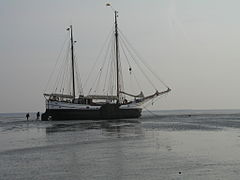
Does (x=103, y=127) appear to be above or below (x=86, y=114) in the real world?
below

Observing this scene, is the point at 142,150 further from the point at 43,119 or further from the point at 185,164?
the point at 43,119

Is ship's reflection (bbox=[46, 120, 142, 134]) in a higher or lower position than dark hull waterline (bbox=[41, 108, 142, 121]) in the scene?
lower

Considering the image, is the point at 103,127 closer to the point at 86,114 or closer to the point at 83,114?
the point at 83,114

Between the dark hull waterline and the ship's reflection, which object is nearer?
the ship's reflection

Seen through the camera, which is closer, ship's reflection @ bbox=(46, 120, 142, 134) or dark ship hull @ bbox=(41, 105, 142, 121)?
ship's reflection @ bbox=(46, 120, 142, 134)

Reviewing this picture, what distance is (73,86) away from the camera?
78438 millimetres

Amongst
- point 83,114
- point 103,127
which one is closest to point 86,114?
point 83,114

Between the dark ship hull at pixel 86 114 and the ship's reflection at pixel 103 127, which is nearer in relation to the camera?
the ship's reflection at pixel 103 127

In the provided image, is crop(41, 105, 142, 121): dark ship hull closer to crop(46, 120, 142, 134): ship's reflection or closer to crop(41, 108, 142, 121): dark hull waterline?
crop(41, 108, 142, 121): dark hull waterline

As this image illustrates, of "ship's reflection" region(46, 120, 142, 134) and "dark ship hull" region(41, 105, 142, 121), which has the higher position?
"dark ship hull" region(41, 105, 142, 121)

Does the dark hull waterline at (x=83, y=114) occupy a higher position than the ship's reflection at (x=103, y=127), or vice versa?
the dark hull waterline at (x=83, y=114)

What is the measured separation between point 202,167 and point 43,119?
65.6m

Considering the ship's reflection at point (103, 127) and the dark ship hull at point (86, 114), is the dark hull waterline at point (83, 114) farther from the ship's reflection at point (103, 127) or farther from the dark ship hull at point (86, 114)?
the ship's reflection at point (103, 127)

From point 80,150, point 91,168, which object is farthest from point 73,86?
point 91,168
